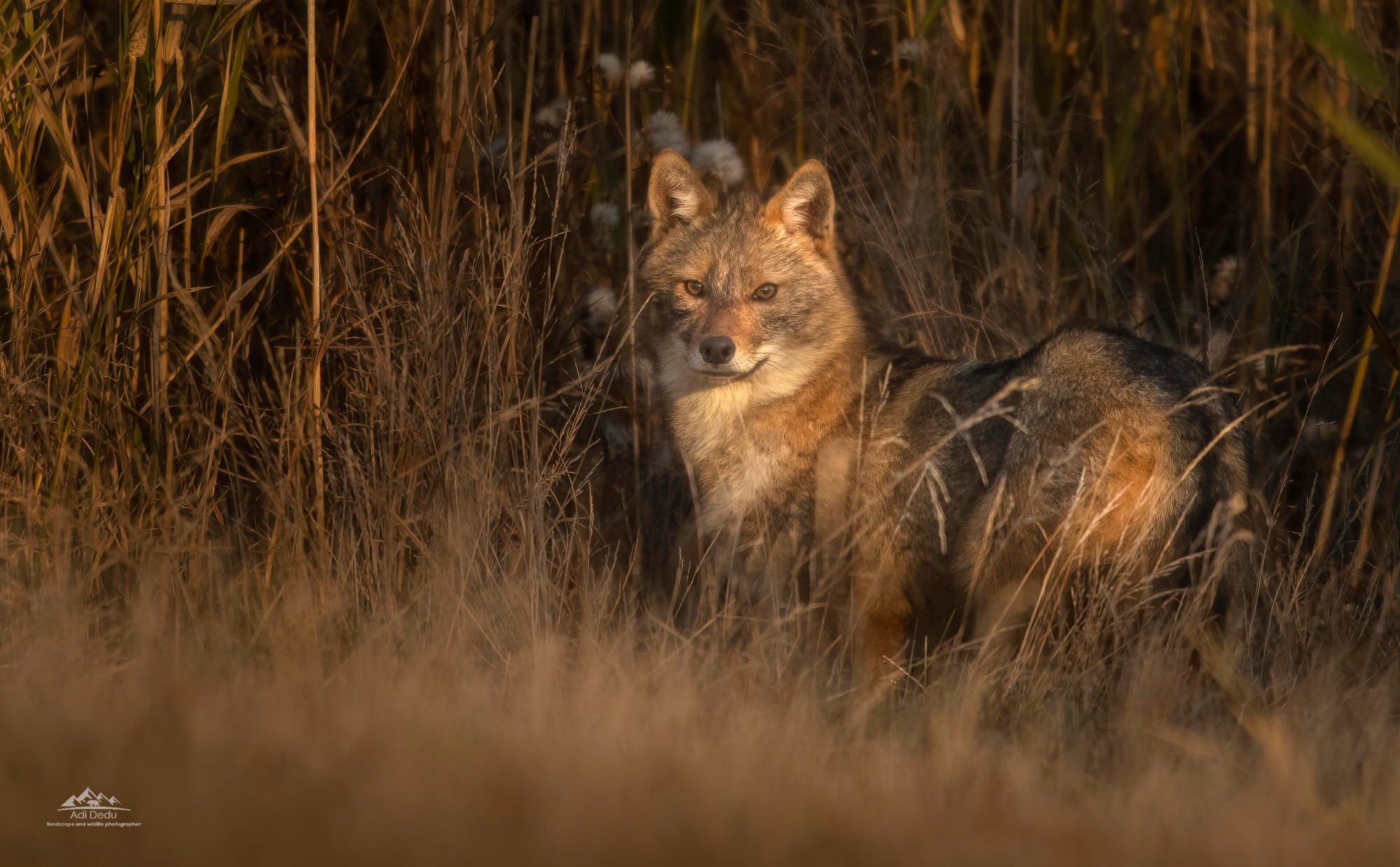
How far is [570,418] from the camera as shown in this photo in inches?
191

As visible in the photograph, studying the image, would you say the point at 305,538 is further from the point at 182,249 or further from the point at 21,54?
the point at 21,54

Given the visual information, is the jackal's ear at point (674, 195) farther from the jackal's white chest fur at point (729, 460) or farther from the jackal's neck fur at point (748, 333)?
the jackal's white chest fur at point (729, 460)

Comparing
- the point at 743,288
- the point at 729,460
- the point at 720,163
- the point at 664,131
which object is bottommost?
the point at 729,460

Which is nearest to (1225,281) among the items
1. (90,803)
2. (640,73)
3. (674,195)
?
(674,195)

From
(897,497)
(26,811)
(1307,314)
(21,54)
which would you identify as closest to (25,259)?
(21,54)

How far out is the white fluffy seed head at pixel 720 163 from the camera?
5.49 meters

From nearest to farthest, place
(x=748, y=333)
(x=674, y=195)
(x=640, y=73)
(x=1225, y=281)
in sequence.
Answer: (x=748, y=333) < (x=674, y=195) < (x=640, y=73) < (x=1225, y=281)

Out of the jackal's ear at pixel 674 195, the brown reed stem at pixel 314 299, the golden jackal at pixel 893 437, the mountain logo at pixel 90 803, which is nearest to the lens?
the mountain logo at pixel 90 803

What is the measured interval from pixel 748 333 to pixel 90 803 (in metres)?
2.67

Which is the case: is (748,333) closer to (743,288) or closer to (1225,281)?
(743,288)

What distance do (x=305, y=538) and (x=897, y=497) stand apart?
1797 millimetres

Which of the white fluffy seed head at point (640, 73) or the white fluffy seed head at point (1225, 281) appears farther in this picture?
the white fluffy seed head at point (1225, 281)

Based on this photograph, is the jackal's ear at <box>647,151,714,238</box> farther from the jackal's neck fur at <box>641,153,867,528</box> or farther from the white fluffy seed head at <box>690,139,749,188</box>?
the white fluffy seed head at <box>690,139,749,188</box>

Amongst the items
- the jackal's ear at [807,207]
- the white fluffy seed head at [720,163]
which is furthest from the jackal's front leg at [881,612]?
the white fluffy seed head at [720,163]
